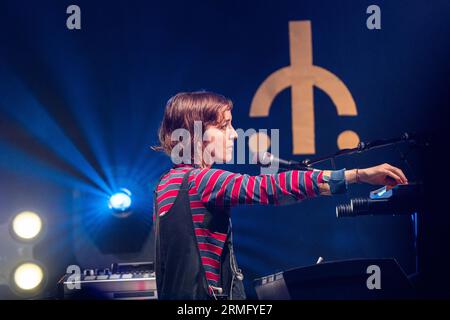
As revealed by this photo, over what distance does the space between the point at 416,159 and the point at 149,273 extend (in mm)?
1915

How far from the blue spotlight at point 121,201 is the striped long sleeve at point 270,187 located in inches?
66.3

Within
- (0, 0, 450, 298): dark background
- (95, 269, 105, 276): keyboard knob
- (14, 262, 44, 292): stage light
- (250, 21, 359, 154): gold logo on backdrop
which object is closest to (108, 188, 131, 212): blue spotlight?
(0, 0, 450, 298): dark background

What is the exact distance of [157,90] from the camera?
3588 millimetres

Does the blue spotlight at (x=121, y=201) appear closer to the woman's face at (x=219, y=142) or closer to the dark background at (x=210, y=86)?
the dark background at (x=210, y=86)

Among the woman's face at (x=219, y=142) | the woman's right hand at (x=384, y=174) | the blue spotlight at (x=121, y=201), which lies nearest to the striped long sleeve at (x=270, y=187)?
the woman's right hand at (x=384, y=174)

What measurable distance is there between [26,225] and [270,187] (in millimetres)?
2056

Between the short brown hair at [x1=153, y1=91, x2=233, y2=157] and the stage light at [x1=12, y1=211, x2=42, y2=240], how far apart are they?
1.59 m

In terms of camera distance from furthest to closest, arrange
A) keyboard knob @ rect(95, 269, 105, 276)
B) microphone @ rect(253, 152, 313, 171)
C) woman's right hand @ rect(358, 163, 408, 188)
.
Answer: keyboard knob @ rect(95, 269, 105, 276) < microphone @ rect(253, 152, 313, 171) < woman's right hand @ rect(358, 163, 408, 188)

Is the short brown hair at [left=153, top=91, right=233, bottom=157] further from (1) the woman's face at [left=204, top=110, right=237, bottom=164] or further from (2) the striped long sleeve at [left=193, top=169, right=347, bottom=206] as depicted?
(2) the striped long sleeve at [left=193, top=169, right=347, bottom=206]

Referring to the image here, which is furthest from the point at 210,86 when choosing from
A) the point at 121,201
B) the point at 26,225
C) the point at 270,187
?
the point at 270,187

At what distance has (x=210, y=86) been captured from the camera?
3.57 metres

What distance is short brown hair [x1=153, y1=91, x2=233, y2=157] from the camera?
194 cm

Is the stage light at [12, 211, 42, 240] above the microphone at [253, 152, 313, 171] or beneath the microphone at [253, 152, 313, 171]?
beneath
